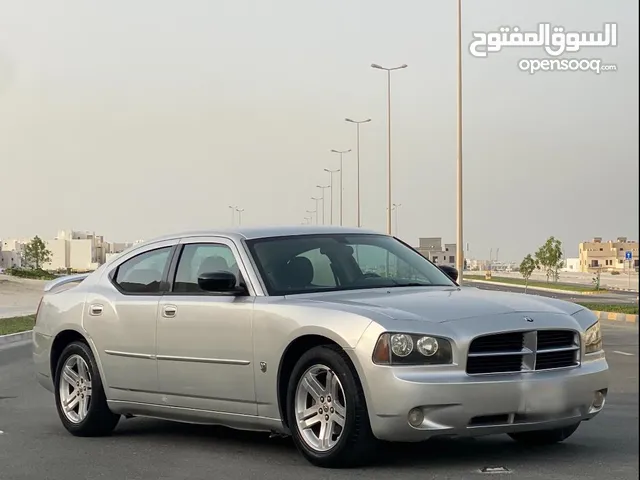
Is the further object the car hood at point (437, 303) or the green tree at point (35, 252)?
the green tree at point (35, 252)

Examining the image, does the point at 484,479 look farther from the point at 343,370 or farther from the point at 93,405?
the point at 93,405

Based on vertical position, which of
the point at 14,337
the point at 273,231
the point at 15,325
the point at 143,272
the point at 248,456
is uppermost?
the point at 273,231

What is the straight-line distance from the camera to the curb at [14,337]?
23547 mm

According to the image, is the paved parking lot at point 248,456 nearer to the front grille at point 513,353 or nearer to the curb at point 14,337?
the front grille at point 513,353

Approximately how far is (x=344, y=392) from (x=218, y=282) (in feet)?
4.25

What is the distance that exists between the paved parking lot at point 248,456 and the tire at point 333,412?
0.11 metres

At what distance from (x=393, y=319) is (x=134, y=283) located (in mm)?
2747

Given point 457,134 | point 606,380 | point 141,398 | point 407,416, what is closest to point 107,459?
point 141,398

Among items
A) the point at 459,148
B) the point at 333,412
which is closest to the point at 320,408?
the point at 333,412

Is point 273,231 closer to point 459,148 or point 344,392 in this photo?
point 344,392

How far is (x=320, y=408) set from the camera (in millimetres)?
6746

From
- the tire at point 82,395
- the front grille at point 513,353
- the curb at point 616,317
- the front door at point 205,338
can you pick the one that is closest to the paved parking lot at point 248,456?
the tire at point 82,395

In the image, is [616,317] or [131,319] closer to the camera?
[131,319]

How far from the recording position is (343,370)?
258 inches
